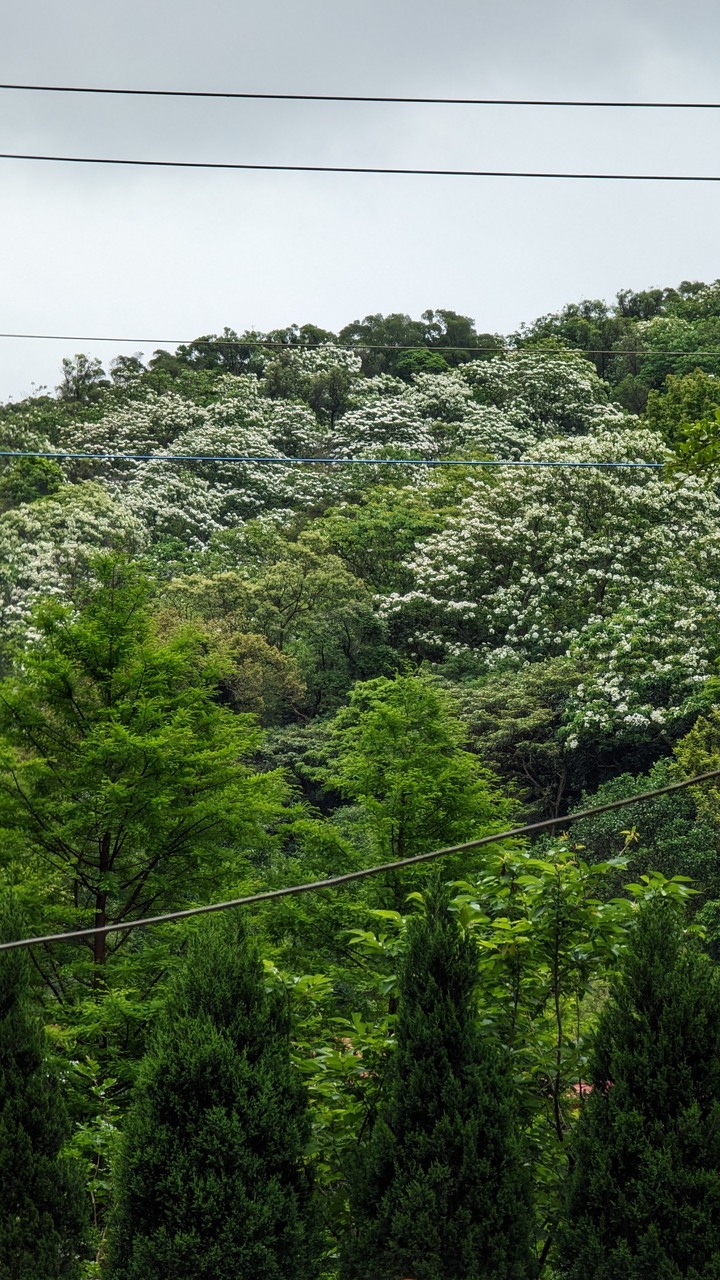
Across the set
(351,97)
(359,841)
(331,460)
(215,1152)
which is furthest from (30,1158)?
(359,841)

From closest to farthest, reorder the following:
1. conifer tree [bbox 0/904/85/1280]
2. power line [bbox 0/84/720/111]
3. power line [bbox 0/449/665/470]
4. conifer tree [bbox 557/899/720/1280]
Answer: conifer tree [bbox 557/899/720/1280]
conifer tree [bbox 0/904/85/1280]
power line [bbox 0/84/720/111]
power line [bbox 0/449/665/470]

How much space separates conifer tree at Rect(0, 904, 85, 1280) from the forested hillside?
0.04 ft

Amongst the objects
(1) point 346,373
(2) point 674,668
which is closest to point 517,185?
(1) point 346,373

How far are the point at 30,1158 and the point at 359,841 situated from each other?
10745 mm

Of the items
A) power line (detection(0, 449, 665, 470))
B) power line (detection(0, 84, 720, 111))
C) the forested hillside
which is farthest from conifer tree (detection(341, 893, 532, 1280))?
power line (detection(0, 449, 665, 470))

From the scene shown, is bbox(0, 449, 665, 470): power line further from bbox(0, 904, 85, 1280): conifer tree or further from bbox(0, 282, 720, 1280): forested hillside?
bbox(0, 904, 85, 1280): conifer tree

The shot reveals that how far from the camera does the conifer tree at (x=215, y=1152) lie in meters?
3.45

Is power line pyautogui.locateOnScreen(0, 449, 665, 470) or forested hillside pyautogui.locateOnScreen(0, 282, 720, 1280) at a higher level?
power line pyautogui.locateOnScreen(0, 449, 665, 470)

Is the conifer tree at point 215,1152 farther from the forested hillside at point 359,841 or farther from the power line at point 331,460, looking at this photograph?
the power line at point 331,460

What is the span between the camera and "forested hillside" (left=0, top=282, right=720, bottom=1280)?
3.51m

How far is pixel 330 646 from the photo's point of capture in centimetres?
2425

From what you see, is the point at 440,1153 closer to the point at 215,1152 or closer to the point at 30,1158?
the point at 215,1152

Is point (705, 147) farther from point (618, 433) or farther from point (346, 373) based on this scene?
point (346, 373)

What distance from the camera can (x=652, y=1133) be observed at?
336cm
